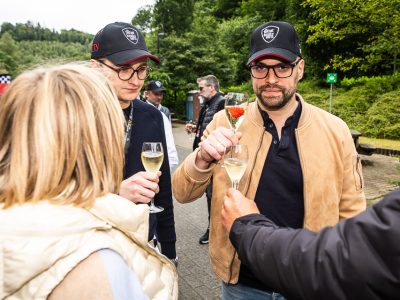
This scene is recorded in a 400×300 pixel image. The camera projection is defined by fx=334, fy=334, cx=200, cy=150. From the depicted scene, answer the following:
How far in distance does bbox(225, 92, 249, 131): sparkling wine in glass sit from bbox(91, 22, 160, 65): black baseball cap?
0.75 metres

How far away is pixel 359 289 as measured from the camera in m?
0.96

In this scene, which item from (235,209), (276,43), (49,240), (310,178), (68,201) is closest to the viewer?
(49,240)

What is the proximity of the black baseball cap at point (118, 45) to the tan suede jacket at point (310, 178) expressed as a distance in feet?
2.84

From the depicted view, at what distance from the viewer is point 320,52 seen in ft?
78.4

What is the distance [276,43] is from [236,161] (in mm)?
935

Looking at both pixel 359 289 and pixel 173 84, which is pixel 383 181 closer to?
pixel 359 289

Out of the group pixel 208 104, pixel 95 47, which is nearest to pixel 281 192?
pixel 95 47

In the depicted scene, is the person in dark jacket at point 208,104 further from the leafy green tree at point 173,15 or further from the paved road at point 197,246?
the leafy green tree at point 173,15

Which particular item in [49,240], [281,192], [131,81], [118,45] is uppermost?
[118,45]

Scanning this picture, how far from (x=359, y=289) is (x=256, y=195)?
3.75 feet

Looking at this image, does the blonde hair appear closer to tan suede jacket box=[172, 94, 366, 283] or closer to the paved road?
tan suede jacket box=[172, 94, 366, 283]

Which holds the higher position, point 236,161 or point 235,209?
point 236,161

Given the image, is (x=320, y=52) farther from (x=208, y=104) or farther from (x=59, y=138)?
(x=59, y=138)

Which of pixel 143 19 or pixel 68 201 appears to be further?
pixel 143 19
